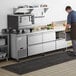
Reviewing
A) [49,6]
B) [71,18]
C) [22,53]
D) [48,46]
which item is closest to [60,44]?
[48,46]

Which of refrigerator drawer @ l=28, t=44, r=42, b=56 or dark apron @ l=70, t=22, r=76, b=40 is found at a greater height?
dark apron @ l=70, t=22, r=76, b=40

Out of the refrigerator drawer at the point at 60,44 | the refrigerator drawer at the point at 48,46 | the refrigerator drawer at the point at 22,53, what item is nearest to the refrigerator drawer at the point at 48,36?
the refrigerator drawer at the point at 48,46

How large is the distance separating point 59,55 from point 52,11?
1.72 metres

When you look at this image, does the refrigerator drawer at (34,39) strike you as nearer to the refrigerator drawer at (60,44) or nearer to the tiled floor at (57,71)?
the refrigerator drawer at (60,44)

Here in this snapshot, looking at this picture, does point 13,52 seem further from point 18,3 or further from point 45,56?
point 18,3

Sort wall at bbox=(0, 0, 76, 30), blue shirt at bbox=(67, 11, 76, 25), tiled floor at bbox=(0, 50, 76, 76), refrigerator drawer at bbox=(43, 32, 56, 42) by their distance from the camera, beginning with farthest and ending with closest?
1. refrigerator drawer at bbox=(43, 32, 56, 42)
2. blue shirt at bbox=(67, 11, 76, 25)
3. wall at bbox=(0, 0, 76, 30)
4. tiled floor at bbox=(0, 50, 76, 76)

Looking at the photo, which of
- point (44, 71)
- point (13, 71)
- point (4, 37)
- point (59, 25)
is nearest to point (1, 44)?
point (4, 37)

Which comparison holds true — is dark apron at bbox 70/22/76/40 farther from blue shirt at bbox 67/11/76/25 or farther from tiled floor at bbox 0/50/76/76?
tiled floor at bbox 0/50/76/76

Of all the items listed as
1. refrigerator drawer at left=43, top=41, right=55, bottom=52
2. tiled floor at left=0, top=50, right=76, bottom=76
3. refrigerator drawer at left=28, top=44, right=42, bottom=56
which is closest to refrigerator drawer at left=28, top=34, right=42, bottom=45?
refrigerator drawer at left=28, top=44, right=42, bottom=56

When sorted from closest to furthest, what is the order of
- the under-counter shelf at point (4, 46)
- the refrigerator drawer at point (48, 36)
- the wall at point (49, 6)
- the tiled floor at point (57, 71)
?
the tiled floor at point (57, 71)
the under-counter shelf at point (4, 46)
the wall at point (49, 6)
the refrigerator drawer at point (48, 36)

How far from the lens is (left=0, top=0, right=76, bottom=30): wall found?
6.10 m

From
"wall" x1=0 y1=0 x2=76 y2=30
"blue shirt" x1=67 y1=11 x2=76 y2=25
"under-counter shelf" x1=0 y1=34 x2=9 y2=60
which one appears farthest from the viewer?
"blue shirt" x1=67 y1=11 x2=76 y2=25

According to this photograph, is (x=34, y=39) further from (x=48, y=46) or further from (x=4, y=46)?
(x=4, y=46)

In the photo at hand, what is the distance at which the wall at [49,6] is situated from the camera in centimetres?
610
